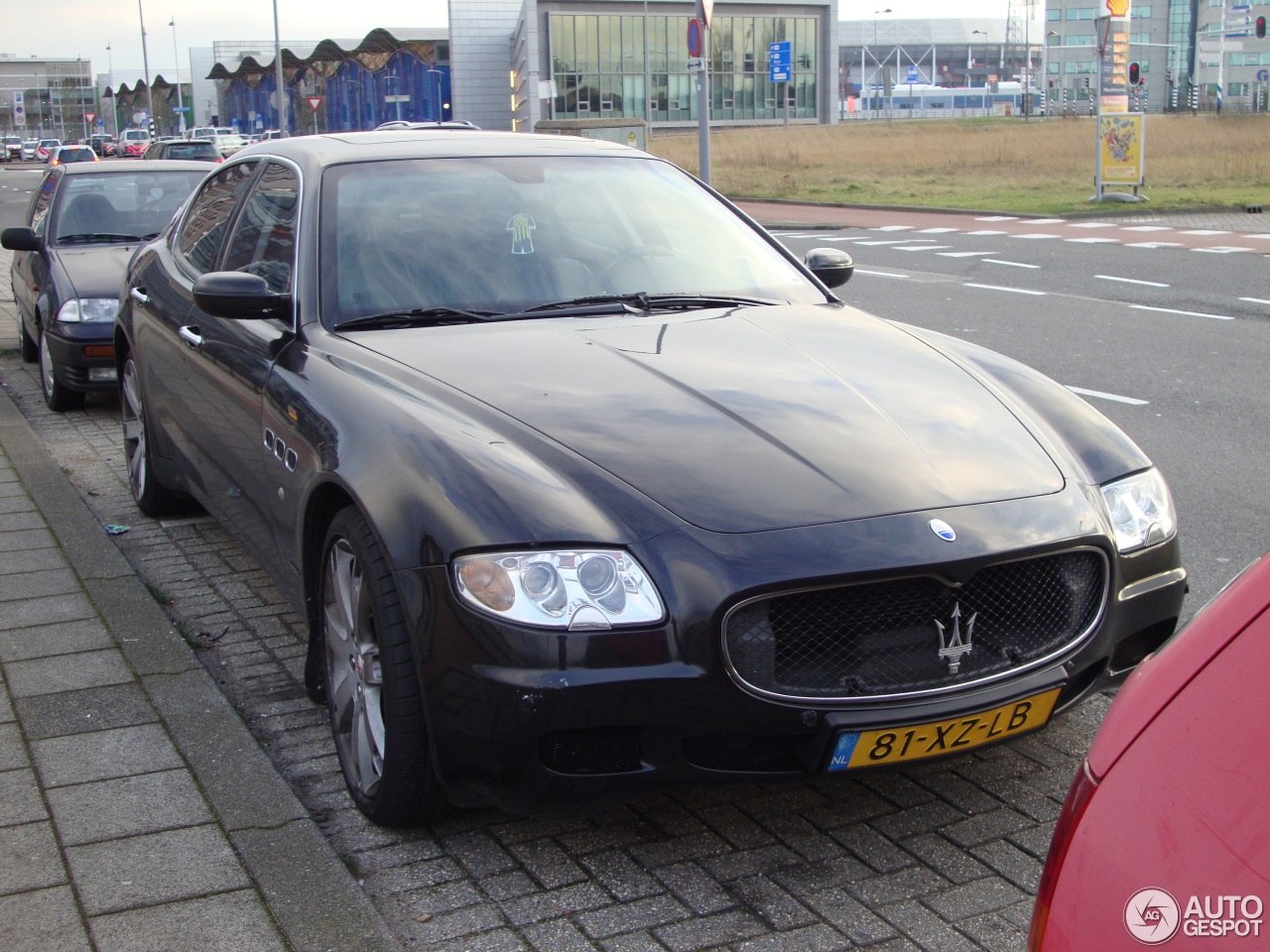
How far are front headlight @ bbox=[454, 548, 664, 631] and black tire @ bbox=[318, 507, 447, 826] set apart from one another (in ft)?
1.01

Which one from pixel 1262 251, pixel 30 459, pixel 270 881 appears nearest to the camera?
pixel 270 881

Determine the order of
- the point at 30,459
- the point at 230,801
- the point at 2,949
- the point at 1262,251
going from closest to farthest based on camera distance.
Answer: the point at 2,949, the point at 230,801, the point at 30,459, the point at 1262,251

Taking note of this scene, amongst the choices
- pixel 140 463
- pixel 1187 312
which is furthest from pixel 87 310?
pixel 1187 312

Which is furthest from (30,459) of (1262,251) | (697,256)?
(1262,251)

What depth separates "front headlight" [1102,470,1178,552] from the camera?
3289 mm

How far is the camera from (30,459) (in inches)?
290

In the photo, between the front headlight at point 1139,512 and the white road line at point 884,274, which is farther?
the white road line at point 884,274

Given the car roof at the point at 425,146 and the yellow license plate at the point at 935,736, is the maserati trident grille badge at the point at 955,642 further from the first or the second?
the car roof at the point at 425,146

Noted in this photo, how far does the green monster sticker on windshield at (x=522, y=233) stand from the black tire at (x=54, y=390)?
535cm

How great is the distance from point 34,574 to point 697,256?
9.06ft

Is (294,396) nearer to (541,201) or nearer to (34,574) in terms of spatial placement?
(541,201)

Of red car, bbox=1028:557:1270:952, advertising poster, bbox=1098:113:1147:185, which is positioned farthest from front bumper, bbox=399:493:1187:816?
advertising poster, bbox=1098:113:1147:185

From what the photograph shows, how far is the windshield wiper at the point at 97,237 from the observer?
9.80 meters

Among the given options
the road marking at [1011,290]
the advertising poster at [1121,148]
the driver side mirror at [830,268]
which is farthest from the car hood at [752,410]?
the advertising poster at [1121,148]
